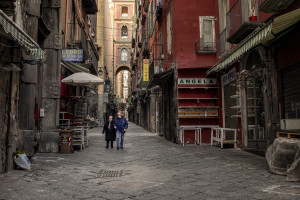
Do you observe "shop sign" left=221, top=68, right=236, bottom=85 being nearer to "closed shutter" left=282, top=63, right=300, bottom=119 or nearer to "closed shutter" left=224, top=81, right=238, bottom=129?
"closed shutter" left=224, top=81, right=238, bottom=129

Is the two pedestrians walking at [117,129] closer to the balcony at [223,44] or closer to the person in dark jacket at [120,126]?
the person in dark jacket at [120,126]

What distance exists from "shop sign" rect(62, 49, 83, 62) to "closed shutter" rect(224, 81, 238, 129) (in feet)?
19.8

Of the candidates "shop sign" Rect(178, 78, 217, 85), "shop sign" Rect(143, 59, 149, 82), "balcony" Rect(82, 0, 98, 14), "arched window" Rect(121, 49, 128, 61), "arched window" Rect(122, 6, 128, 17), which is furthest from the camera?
"arched window" Rect(122, 6, 128, 17)

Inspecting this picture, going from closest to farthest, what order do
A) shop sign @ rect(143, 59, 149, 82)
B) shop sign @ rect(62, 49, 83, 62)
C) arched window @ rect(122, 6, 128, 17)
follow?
shop sign @ rect(62, 49, 83, 62) → shop sign @ rect(143, 59, 149, 82) → arched window @ rect(122, 6, 128, 17)

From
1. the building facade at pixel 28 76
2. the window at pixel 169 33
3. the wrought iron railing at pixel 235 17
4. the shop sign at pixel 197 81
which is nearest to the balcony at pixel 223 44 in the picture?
the wrought iron railing at pixel 235 17

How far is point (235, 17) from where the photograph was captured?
9617mm

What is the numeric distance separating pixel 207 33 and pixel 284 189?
9.56m

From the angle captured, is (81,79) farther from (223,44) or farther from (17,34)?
(17,34)

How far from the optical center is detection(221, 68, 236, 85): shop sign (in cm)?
1077

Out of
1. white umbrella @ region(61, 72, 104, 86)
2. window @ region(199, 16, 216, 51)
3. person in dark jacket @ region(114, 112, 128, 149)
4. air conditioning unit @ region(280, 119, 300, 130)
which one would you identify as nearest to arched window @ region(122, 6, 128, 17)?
window @ region(199, 16, 216, 51)

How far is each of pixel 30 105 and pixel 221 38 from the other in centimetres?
779

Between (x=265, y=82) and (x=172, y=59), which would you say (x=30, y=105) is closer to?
(x=265, y=82)

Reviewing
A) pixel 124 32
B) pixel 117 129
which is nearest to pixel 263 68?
pixel 117 129

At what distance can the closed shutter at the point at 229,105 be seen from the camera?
35.7ft
